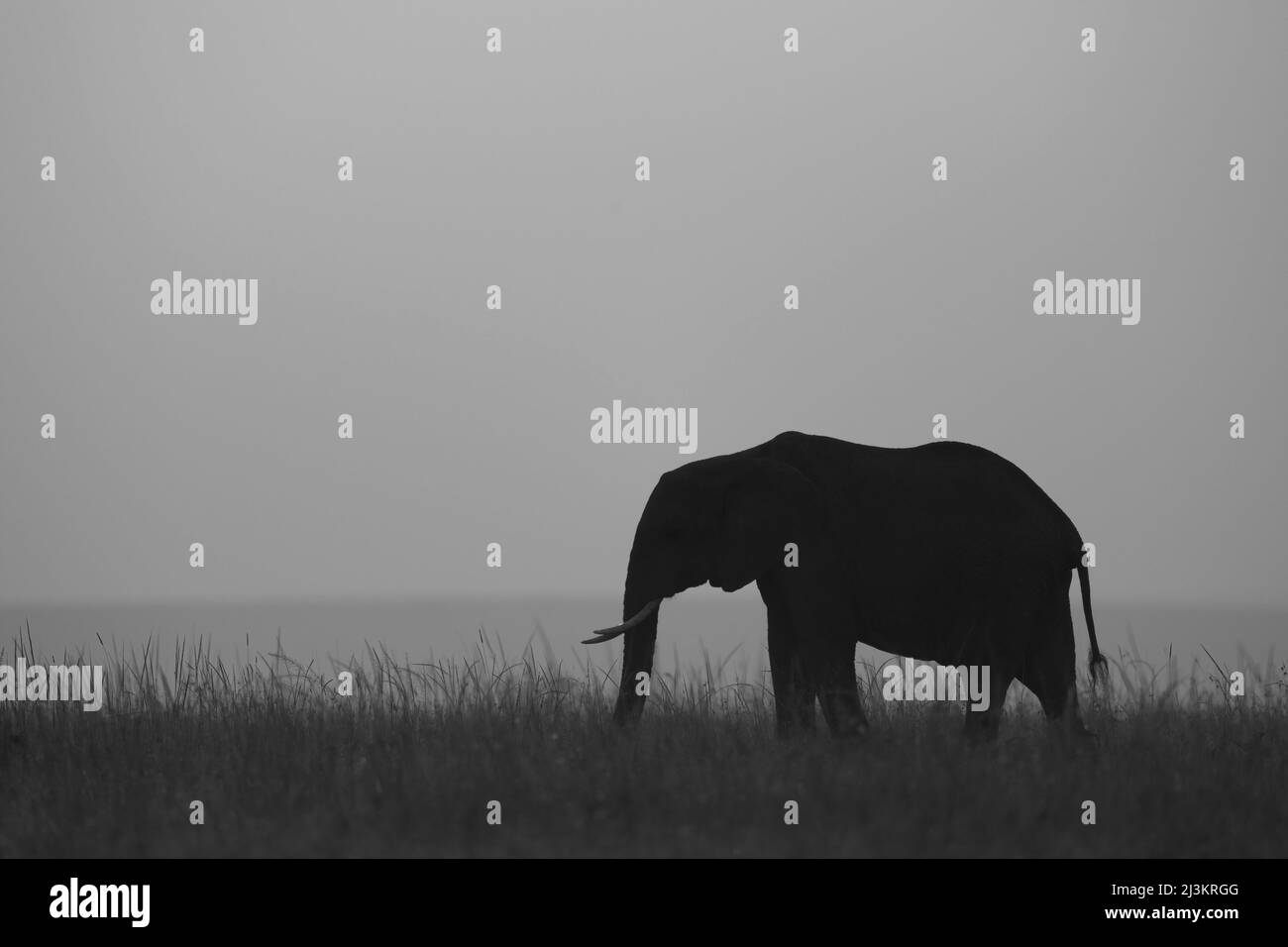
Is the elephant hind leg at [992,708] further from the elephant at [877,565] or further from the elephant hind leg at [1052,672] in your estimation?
the elephant hind leg at [1052,672]

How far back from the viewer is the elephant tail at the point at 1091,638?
12570mm

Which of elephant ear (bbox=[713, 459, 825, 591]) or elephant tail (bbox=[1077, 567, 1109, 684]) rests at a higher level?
elephant ear (bbox=[713, 459, 825, 591])

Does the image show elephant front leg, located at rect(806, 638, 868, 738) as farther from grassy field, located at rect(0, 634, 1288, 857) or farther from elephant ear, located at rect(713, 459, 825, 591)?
elephant ear, located at rect(713, 459, 825, 591)

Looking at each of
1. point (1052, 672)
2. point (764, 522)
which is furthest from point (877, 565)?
point (1052, 672)

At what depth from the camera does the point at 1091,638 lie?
12.6m

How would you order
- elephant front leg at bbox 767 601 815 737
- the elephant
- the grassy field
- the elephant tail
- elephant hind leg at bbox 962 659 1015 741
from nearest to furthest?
the grassy field
elephant hind leg at bbox 962 659 1015 741
elephant front leg at bbox 767 601 815 737
the elephant
the elephant tail

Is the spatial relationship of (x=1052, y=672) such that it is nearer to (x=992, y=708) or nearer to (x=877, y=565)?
(x=992, y=708)

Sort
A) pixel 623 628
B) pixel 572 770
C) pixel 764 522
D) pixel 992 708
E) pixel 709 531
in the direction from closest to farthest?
pixel 572 770
pixel 992 708
pixel 623 628
pixel 764 522
pixel 709 531

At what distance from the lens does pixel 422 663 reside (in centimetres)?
1230

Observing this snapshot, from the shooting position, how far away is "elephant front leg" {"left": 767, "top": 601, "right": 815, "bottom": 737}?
11.6 meters

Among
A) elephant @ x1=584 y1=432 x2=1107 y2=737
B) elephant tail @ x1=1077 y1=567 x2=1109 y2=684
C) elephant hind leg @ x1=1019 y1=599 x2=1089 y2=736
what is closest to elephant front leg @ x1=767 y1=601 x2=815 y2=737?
elephant @ x1=584 y1=432 x2=1107 y2=737

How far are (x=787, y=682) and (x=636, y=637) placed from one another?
4.03 feet

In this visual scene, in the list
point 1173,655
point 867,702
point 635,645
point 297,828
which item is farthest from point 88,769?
point 1173,655
